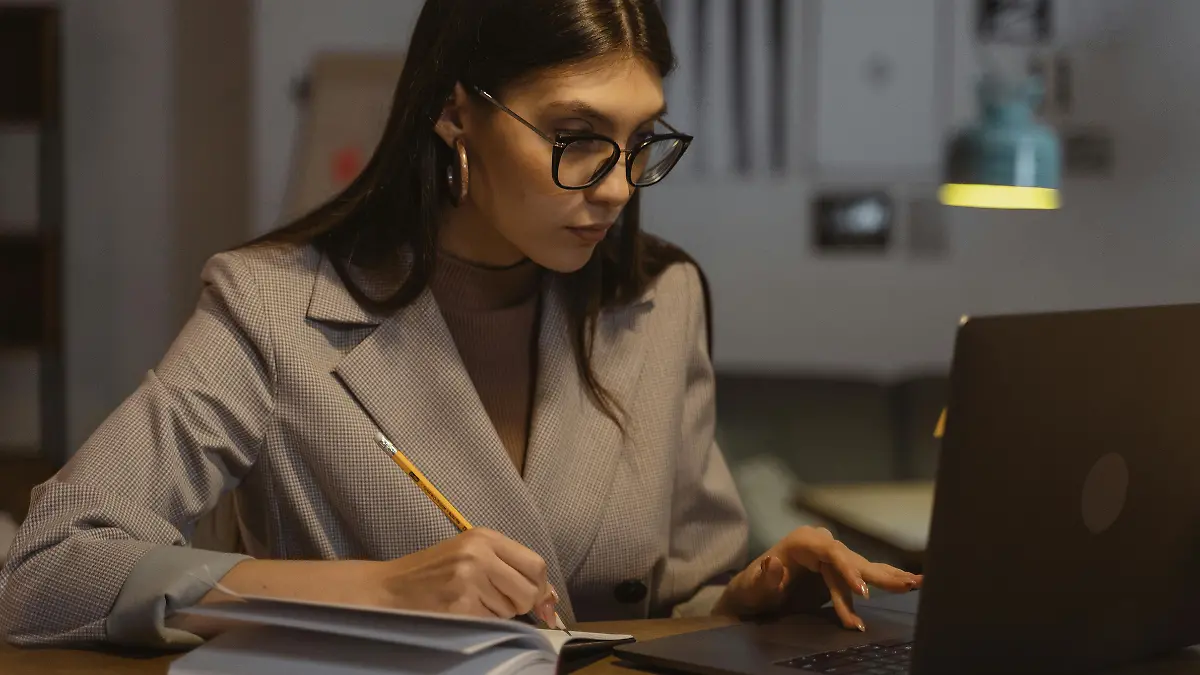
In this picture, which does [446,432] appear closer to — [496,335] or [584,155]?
[496,335]

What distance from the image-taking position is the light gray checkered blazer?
1221 millimetres

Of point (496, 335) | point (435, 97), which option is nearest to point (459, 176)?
point (435, 97)

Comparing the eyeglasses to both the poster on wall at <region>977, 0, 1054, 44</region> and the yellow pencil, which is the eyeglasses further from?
the poster on wall at <region>977, 0, 1054, 44</region>

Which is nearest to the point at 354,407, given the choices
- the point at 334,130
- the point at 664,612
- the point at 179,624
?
the point at 179,624

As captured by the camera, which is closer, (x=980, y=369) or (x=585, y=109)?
(x=980, y=369)

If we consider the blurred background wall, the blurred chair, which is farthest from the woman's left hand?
the blurred background wall

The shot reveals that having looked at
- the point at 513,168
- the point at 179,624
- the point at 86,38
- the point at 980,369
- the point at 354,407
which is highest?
the point at 86,38

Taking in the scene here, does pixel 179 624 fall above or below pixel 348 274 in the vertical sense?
below

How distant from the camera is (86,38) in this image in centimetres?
408

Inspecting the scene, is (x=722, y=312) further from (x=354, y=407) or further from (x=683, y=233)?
(x=354, y=407)

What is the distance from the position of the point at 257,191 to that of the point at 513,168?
2.50 meters

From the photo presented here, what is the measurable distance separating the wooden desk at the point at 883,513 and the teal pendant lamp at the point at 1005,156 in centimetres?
59

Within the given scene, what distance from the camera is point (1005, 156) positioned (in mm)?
2590

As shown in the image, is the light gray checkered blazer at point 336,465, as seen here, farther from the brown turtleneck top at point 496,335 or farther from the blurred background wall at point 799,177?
the blurred background wall at point 799,177
